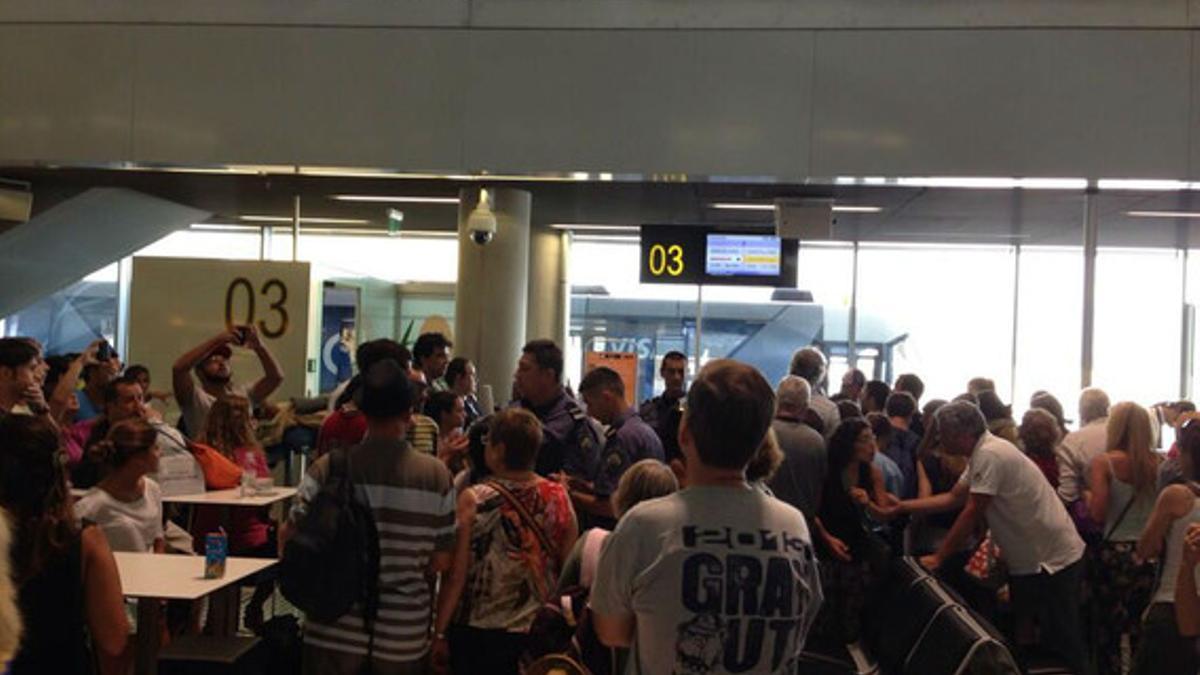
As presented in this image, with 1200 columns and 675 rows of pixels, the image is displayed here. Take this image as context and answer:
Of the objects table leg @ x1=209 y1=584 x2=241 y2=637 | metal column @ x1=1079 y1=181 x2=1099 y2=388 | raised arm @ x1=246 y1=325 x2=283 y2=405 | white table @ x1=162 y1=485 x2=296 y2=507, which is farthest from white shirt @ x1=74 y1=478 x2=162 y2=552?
metal column @ x1=1079 y1=181 x2=1099 y2=388

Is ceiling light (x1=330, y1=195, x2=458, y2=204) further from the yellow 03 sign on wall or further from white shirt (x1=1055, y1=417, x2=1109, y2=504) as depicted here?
white shirt (x1=1055, y1=417, x2=1109, y2=504)

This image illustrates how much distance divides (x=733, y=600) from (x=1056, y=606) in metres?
3.36

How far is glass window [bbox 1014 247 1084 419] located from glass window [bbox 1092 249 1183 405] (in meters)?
0.32

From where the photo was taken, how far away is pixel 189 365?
622cm

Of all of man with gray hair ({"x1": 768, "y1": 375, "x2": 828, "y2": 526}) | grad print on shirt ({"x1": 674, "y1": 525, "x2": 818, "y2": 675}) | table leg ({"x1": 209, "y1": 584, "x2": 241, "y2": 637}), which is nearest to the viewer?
grad print on shirt ({"x1": 674, "y1": 525, "x2": 818, "y2": 675})

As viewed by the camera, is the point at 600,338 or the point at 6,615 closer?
the point at 6,615

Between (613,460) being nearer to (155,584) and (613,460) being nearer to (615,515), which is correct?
(615,515)

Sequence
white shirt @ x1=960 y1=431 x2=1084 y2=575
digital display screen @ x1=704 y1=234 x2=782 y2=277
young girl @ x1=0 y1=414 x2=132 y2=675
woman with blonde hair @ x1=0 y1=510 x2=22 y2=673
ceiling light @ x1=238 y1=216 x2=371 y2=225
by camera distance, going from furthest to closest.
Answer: ceiling light @ x1=238 y1=216 x2=371 y2=225
digital display screen @ x1=704 y1=234 x2=782 y2=277
white shirt @ x1=960 y1=431 x2=1084 y2=575
young girl @ x1=0 y1=414 x2=132 y2=675
woman with blonde hair @ x1=0 y1=510 x2=22 y2=673

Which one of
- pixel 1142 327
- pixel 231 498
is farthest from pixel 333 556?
pixel 1142 327

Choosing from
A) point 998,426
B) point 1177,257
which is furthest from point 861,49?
point 1177,257

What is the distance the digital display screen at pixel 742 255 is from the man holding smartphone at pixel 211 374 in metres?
4.07

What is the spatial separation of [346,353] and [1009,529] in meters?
6.58

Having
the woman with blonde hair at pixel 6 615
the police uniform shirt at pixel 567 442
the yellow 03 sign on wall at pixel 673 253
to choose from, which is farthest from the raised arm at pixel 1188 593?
the yellow 03 sign on wall at pixel 673 253

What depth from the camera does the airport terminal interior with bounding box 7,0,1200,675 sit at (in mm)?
3043
